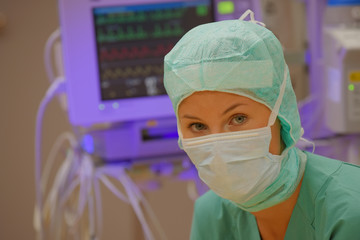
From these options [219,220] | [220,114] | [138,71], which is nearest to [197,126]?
[220,114]

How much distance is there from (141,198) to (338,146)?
86 cm

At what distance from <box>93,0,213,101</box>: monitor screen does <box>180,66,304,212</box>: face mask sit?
3.24 ft

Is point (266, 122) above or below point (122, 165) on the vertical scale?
above

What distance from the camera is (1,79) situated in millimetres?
3383

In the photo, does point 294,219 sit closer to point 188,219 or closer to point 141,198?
point 141,198

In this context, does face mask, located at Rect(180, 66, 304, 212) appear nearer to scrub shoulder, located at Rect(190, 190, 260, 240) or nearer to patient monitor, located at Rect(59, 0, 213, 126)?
scrub shoulder, located at Rect(190, 190, 260, 240)

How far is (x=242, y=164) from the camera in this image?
1494 mm

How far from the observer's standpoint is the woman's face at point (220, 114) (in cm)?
146

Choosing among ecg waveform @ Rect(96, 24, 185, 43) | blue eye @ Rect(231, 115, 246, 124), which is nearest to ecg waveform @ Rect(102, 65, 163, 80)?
ecg waveform @ Rect(96, 24, 185, 43)

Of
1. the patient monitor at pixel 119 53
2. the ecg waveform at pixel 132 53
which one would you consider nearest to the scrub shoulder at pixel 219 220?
the patient monitor at pixel 119 53

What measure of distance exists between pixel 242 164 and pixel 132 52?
112cm

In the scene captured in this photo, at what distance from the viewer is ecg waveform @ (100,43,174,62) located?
2.46m

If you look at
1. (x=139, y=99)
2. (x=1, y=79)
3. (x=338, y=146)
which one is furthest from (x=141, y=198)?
(x=1, y=79)

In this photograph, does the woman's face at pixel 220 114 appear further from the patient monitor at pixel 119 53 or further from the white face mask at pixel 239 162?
the patient monitor at pixel 119 53
